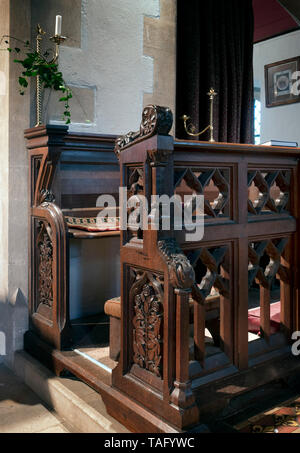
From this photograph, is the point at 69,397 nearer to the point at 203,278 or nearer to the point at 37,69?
the point at 203,278

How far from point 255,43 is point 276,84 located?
61cm

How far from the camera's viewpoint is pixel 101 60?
330 cm

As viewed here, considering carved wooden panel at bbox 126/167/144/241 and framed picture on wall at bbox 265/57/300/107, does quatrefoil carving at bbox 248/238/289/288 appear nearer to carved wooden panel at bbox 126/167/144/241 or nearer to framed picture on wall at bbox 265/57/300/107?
carved wooden panel at bbox 126/167/144/241

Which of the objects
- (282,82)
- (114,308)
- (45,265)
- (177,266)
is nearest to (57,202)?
(45,265)

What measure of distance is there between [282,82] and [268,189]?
3.81 metres

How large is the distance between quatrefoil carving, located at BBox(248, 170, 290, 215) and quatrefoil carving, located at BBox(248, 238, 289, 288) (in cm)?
15

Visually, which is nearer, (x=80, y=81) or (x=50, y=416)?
(x=50, y=416)

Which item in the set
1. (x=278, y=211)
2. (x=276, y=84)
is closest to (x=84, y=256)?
(x=278, y=211)

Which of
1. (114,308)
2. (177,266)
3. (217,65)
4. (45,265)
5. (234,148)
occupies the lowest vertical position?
(114,308)

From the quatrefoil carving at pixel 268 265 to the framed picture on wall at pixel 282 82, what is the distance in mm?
3603

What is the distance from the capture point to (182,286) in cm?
164

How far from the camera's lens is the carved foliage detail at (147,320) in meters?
1.75

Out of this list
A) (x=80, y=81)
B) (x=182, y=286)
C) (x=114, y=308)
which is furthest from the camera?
(x=80, y=81)
